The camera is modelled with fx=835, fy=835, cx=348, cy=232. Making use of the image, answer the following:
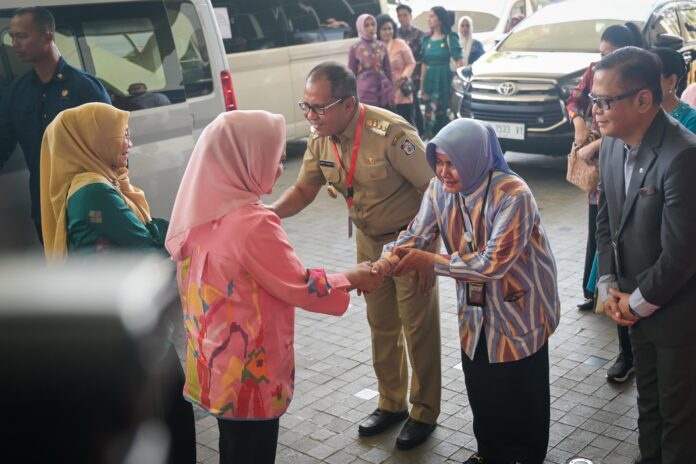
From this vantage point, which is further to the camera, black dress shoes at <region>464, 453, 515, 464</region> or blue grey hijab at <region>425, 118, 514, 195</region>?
black dress shoes at <region>464, 453, 515, 464</region>

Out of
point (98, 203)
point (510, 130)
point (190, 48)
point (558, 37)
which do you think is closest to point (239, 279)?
point (98, 203)

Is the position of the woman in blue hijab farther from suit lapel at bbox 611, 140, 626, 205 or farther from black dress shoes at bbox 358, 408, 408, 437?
black dress shoes at bbox 358, 408, 408, 437

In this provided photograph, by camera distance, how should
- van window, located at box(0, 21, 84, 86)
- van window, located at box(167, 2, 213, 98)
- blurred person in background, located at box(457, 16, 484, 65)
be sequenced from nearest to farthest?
van window, located at box(0, 21, 84, 86) < van window, located at box(167, 2, 213, 98) < blurred person in background, located at box(457, 16, 484, 65)

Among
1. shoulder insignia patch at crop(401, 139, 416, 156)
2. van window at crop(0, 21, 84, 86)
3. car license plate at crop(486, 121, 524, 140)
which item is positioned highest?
van window at crop(0, 21, 84, 86)

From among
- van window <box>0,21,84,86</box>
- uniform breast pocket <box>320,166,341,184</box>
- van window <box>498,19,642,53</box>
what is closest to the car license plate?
van window <box>498,19,642,53</box>

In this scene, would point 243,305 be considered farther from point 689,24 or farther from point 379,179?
point 689,24

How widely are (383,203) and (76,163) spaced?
1.40m

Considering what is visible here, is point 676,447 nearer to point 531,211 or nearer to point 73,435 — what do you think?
point 531,211

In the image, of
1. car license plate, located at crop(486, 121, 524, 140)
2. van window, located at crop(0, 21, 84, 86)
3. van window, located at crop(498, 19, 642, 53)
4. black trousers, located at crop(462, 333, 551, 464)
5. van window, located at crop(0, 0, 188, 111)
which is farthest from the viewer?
van window, located at crop(498, 19, 642, 53)

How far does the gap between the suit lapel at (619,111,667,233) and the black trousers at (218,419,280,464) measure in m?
1.60

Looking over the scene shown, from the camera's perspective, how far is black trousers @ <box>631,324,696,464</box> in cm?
322

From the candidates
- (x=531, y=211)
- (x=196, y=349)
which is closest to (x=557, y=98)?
(x=531, y=211)

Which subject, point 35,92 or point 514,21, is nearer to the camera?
point 35,92

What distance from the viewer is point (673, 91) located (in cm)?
427
